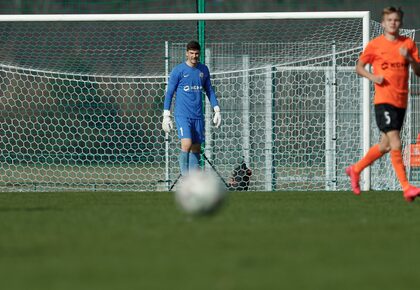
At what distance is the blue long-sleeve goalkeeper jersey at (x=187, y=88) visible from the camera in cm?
1236

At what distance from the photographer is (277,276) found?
4.96 m

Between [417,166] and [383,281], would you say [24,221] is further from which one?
[417,166]

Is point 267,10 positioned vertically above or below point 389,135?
above

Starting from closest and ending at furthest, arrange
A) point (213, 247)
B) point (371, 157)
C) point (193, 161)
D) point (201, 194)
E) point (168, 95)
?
1. point (213, 247)
2. point (201, 194)
3. point (371, 157)
4. point (168, 95)
5. point (193, 161)

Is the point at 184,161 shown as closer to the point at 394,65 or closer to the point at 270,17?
the point at 270,17

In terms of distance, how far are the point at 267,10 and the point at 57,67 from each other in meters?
6.03

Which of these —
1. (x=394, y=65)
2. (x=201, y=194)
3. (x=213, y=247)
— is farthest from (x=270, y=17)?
(x=213, y=247)

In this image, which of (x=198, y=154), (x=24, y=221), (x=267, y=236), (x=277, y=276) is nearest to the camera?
(x=277, y=276)

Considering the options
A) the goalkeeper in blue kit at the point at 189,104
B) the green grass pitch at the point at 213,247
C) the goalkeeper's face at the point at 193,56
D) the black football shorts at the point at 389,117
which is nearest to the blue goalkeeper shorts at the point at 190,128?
the goalkeeper in blue kit at the point at 189,104

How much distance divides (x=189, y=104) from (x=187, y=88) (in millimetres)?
187

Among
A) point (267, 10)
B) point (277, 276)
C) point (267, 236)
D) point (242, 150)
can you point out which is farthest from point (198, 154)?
point (267, 10)

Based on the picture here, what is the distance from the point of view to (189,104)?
12430mm

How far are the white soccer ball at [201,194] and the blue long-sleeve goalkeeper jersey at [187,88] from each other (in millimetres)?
4953

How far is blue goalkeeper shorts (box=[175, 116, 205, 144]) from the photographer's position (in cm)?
1238
